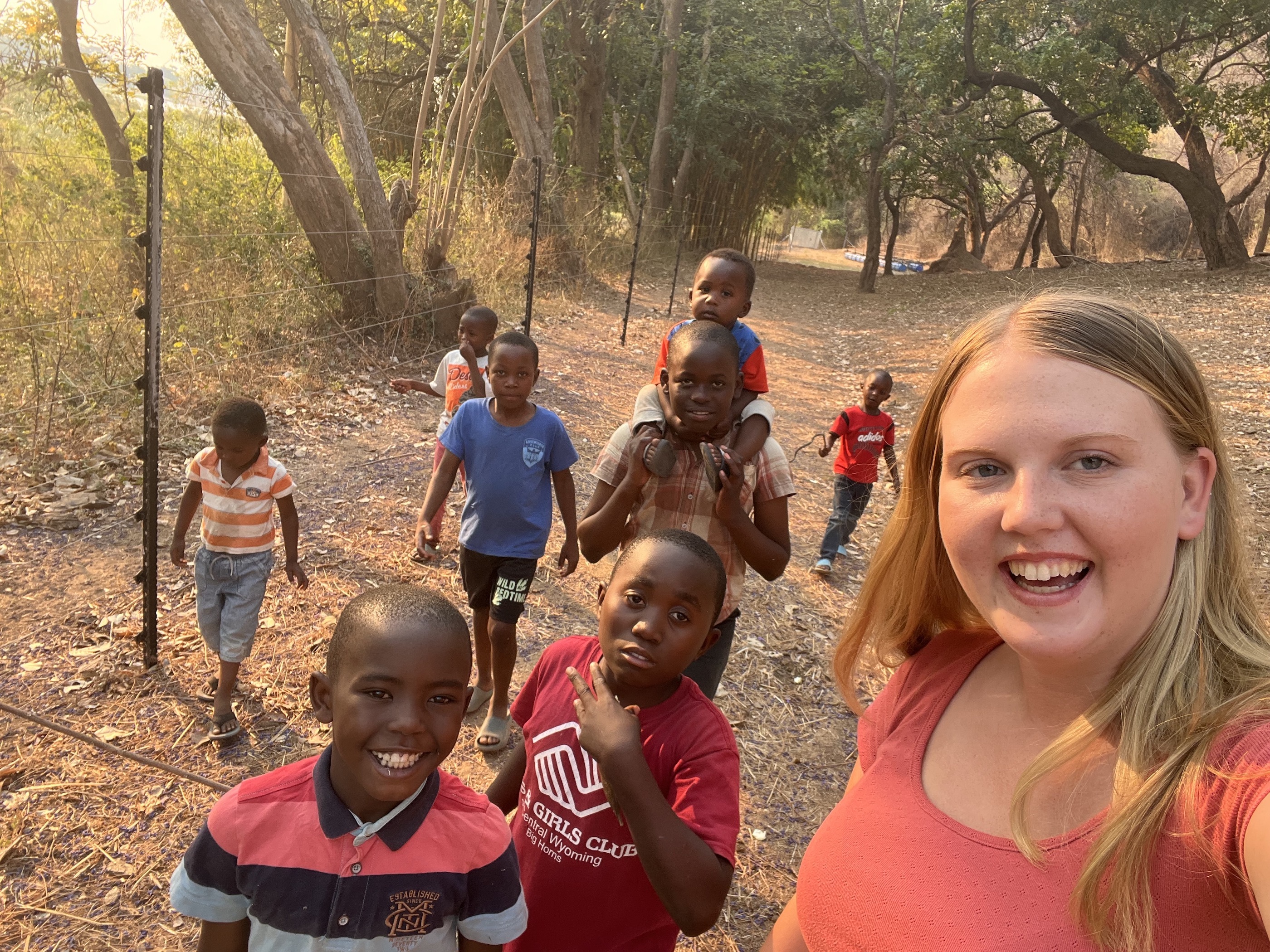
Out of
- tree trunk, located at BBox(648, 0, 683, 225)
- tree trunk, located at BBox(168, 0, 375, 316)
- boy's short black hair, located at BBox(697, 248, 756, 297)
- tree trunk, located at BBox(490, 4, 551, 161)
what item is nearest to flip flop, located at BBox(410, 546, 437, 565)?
boy's short black hair, located at BBox(697, 248, 756, 297)

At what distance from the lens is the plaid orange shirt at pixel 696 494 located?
8.07 ft

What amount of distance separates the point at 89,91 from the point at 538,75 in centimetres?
691

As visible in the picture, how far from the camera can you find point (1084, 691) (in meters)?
1.27

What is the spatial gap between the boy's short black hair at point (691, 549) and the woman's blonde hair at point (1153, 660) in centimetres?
62

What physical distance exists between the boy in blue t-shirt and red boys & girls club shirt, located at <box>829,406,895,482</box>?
95.9 inches

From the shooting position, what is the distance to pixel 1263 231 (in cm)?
2141

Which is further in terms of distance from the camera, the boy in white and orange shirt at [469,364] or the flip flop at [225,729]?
the boy in white and orange shirt at [469,364]

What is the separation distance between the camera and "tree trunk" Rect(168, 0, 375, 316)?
6.82 m

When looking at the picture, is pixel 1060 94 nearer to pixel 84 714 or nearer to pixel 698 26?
pixel 698 26

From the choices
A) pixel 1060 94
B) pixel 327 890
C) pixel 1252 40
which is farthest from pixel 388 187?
pixel 1252 40

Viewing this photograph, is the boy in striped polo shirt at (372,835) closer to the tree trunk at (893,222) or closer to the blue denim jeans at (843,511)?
the blue denim jeans at (843,511)

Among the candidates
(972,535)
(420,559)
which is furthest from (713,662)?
(420,559)

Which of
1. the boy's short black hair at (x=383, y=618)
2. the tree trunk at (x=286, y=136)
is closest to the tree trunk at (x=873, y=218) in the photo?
the tree trunk at (x=286, y=136)

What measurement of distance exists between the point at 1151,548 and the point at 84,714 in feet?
12.2
